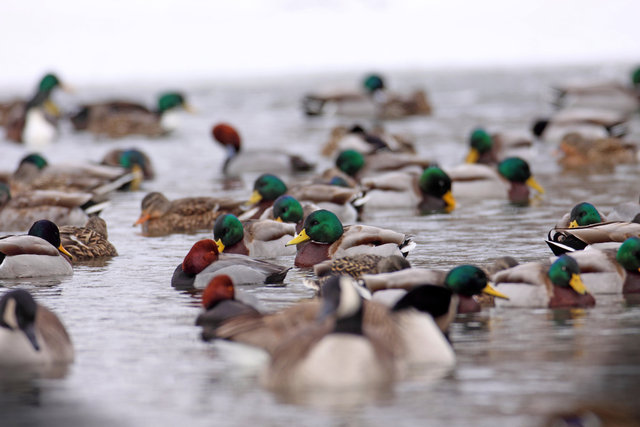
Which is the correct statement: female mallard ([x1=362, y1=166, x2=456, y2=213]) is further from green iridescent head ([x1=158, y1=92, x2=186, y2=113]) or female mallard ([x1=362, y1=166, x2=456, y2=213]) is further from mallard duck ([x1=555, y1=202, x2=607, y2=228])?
green iridescent head ([x1=158, y1=92, x2=186, y2=113])

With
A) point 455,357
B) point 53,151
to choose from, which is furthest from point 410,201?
point 53,151

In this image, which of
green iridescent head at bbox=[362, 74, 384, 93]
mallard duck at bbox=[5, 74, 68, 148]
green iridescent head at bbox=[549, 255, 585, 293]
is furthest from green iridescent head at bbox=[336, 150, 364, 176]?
green iridescent head at bbox=[362, 74, 384, 93]

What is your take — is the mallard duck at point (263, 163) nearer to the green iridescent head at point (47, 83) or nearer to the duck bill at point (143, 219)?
the duck bill at point (143, 219)

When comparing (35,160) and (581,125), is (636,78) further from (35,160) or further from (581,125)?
(35,160)

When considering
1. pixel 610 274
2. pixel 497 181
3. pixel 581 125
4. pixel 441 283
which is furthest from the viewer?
pixel 581 125

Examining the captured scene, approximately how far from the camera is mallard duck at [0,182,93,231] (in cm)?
1323

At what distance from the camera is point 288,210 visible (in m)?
11.9

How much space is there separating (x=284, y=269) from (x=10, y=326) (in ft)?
10.4

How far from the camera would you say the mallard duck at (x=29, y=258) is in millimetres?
10188

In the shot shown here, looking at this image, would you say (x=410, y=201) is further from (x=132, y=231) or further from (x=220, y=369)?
(x=220, y=369)

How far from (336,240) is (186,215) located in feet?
10.2

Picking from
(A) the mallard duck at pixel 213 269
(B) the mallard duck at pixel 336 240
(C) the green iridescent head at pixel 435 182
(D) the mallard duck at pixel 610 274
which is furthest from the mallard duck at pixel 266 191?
(D) the mallard duck at pixel 610 274

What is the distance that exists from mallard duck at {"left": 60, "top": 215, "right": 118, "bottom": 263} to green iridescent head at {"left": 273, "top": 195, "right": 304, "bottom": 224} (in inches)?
63.3

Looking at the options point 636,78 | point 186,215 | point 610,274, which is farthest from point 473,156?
point 636,78
